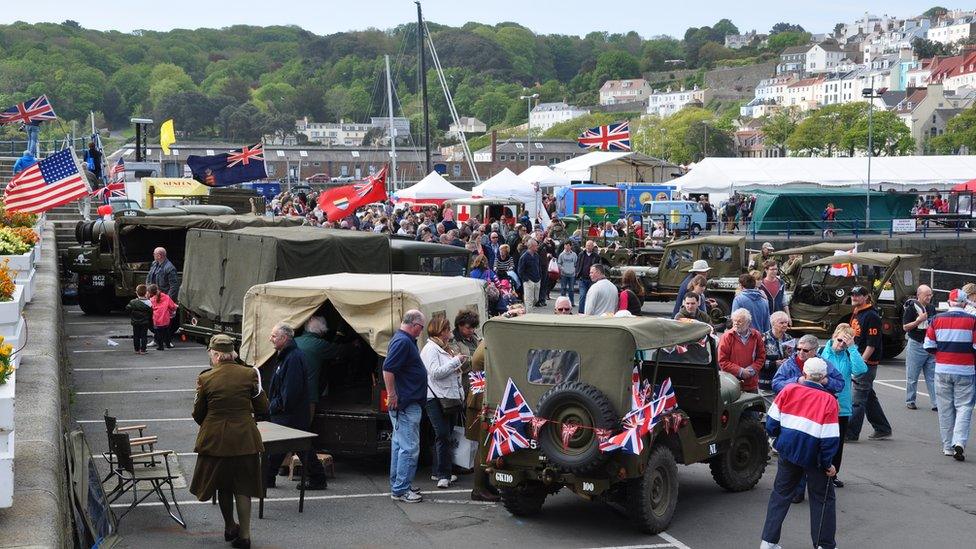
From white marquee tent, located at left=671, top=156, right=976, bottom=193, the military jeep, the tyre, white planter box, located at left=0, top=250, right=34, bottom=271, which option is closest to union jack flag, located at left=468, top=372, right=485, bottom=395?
the military jeep

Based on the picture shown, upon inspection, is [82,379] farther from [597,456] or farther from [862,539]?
[862,539]

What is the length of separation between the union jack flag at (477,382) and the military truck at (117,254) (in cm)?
1271

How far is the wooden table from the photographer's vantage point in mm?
9523

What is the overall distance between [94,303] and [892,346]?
16166mm

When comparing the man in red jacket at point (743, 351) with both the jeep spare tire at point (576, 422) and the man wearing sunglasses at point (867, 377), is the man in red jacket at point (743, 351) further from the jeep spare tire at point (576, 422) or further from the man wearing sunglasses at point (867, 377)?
the jeep spare tire at point (576, 422)

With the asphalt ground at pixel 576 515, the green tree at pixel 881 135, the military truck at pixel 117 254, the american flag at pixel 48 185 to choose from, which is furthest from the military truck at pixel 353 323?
the green tree at pixel 881 135

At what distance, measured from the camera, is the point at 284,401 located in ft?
34.6

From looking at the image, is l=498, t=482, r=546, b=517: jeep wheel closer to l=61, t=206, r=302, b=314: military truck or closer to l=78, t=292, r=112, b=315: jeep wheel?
l=61, t=206, r=302, b=314: military truck

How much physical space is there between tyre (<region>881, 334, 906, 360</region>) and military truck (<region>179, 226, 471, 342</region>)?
8.97 m

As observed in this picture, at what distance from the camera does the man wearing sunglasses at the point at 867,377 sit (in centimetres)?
1323

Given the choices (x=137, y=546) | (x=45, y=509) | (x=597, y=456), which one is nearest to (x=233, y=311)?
(x=137, y=546)

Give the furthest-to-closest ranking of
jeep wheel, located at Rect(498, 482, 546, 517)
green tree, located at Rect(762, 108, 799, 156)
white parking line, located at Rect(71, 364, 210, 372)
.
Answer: green tree, located at Rect(762, 108, 799, 156) < white parking line, located at Rect(71, 364, 210, 372) < jeep wheel, located at Rect(498, 482, 546, 517)

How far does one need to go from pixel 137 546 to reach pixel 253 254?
837 centimetres

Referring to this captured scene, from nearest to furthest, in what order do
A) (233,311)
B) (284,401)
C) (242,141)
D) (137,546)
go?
1. (137,546)
2. (284,401)
3. (233,311)
4. (242,141)
